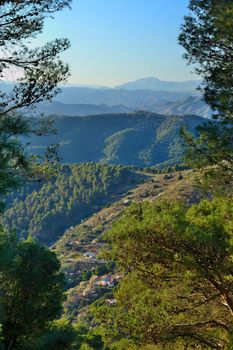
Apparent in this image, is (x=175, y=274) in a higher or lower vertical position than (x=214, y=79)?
lower

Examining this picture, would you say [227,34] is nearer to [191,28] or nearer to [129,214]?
[191,28]

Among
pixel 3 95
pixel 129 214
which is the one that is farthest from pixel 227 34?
pixel 3 95

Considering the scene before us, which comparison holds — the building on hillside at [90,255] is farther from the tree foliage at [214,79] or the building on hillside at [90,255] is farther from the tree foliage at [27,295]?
the tree foliage at [214,79]

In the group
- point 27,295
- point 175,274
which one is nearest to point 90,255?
point 27,295

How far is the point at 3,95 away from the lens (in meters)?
11.0

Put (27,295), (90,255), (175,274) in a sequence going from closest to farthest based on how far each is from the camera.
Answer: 1. (175,274)
2. (27,295)
3. (90,255)

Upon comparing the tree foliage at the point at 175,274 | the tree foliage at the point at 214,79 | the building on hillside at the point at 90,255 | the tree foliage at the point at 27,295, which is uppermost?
the tree foliage at the point at 214,79

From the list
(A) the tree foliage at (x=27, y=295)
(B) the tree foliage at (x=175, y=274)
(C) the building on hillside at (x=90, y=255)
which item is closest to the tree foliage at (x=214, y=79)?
(B) the tree foliage at (x=175, y=274)

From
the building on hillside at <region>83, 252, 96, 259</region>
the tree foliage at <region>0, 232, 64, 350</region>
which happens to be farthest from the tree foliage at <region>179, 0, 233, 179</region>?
the building on hillside at <region>83, 252, 96, 259</region>

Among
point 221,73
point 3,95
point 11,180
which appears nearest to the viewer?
point 11,180

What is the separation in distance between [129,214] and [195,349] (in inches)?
201

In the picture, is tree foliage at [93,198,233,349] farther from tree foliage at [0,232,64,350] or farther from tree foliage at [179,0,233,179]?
tree foliage at [0,232,64,350]

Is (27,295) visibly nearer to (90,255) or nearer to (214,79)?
(214,79)

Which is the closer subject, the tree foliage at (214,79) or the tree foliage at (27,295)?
the tree foliage at (214,79)
